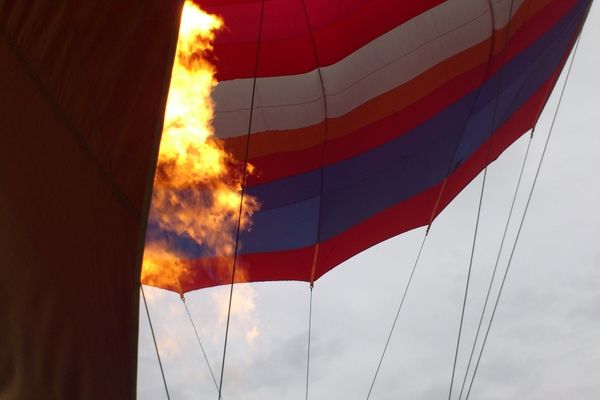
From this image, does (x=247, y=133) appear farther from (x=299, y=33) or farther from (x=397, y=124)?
(x=397, y=124)

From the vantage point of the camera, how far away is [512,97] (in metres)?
9.27

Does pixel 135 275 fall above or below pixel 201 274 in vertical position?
below

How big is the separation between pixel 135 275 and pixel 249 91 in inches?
208

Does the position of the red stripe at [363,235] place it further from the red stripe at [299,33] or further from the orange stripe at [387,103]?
the red stripe at [299,33]

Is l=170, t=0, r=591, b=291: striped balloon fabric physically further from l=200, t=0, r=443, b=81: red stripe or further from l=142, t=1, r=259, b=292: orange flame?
l=142, t=1, r=259, b=292: orange flame

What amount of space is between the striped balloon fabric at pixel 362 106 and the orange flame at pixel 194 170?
170 mm

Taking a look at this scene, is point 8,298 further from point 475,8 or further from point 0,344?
point 475,8

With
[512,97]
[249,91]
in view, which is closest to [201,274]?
[249,91]

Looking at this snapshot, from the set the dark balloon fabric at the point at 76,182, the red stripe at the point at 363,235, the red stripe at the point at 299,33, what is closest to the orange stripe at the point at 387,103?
the red stripe at the point at 299,33

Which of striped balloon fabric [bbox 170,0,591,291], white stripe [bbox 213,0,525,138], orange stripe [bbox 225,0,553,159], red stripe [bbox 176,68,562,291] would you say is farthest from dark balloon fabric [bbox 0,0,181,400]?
red stripe [bbox 176,68,562,291]

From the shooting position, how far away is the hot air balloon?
2.53 meters

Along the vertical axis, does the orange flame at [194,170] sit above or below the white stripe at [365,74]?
below

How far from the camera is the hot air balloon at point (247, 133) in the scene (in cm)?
253

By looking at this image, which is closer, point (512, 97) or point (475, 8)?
point (475, 8)
